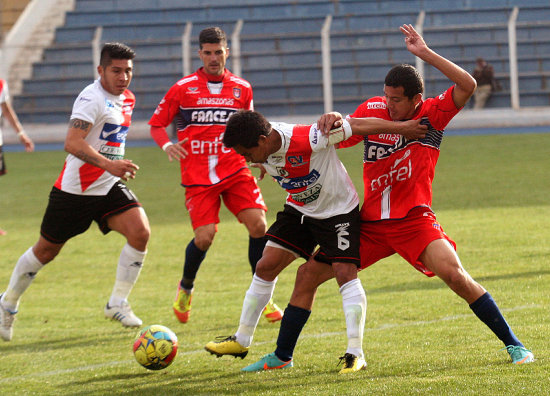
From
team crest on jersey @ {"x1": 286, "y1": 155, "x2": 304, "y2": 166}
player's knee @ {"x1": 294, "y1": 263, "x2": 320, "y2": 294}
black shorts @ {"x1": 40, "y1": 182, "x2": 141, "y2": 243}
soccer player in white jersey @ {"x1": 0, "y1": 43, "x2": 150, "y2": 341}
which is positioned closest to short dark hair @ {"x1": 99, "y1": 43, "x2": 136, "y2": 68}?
soccer player in white jersey @ {"x1": 0, "y1": 43, "x2": 150, "y2": 341}

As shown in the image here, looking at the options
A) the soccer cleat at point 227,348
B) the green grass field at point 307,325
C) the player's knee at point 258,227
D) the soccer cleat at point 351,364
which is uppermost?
the player's knee at point 258,227

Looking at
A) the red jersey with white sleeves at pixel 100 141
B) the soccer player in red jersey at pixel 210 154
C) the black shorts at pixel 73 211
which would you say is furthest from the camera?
the soccer player in red jersey at pixel 210 154

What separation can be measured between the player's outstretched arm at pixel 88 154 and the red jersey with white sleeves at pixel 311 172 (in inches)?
46.2

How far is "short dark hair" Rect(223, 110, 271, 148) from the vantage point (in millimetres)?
4469

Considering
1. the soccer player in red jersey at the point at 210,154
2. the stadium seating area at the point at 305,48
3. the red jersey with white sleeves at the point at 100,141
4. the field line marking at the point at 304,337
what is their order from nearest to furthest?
the field line marking at the point at 304,337, the red jersey with white sleeves at the point at 100,141, the soccer player in red jersey at the point at 210,154, the stadium seating area at the point at 305,48

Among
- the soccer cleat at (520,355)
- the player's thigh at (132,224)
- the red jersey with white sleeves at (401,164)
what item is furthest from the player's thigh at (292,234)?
the player's thigh at (132,224)

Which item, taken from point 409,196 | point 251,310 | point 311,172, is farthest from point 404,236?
point 251,310

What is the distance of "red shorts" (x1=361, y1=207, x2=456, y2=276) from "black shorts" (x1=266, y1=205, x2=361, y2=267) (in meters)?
0.11

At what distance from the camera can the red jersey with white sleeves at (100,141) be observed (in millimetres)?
6211

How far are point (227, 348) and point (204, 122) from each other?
2449mm

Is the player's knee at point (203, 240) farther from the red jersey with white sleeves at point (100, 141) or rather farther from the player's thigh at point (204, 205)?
the red jersey with white sleeves at point (100, 141)

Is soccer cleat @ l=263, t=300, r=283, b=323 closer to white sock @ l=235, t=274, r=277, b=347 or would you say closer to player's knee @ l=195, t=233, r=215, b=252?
player's knee @ l=195, t=233, r=215, b=252

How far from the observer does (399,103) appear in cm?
471

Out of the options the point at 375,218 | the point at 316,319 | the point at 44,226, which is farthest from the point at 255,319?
the point at 44,226
